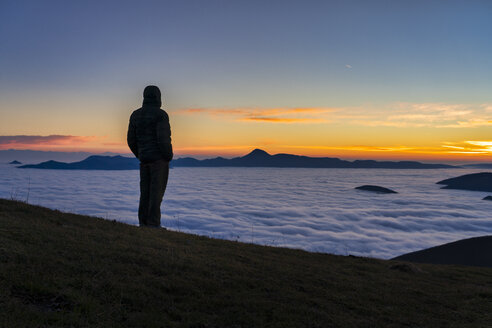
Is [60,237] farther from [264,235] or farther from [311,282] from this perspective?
[264,235]

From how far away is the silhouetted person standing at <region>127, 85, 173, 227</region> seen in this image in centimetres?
1383

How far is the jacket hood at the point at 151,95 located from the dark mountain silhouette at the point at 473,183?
195 m

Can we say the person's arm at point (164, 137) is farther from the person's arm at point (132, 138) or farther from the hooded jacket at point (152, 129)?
the person's arm at point (132, 138)

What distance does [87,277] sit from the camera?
20.4 ft

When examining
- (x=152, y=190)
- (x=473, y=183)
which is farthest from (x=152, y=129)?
(x=473, y=183)

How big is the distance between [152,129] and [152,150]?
90cm

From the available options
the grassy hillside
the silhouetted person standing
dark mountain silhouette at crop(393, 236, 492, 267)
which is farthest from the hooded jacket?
dark mountain silhouette at crop(393, 236, 492, 267)

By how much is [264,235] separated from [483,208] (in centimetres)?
8316

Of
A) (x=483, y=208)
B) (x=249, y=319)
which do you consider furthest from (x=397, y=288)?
(x=483, y=208)

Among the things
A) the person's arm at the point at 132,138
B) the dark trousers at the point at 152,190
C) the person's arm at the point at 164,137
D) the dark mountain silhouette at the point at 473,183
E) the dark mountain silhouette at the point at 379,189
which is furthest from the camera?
the dark mountain silhouette at the point at 473,183

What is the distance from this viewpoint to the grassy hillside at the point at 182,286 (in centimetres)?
534

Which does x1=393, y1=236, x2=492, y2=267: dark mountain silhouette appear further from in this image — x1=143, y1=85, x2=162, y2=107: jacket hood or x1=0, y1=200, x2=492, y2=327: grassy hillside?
x1=143, y1=85, x2=162, y2=107: jacket hood

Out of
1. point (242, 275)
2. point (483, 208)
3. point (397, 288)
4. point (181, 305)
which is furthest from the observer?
point (483, 208)

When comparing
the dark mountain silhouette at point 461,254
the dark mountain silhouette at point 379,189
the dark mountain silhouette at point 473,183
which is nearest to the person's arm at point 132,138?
the dark mountain silhouette at point 461,254
